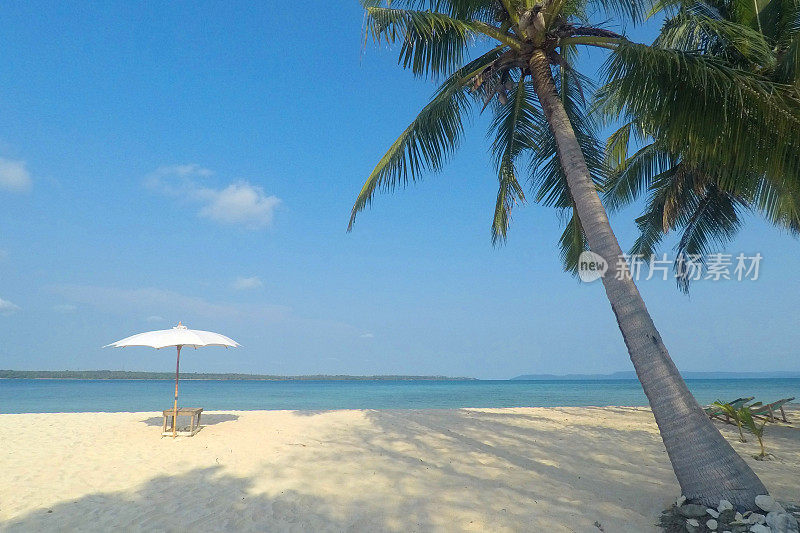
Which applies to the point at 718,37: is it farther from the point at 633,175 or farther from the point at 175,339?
the point at 175,339

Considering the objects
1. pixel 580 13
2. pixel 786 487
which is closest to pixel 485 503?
pixel 786 487

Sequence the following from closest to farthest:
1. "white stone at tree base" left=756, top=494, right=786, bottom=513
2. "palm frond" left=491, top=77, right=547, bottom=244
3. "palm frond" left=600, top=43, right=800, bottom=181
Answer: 1. "white stone at tree base" left=756, top=494, right=786, bottom=513
2. "palm frond" left=600, top=43, right=800, bottom=181
3. "palm frond" left=491, top=77, right=547, bottom=244

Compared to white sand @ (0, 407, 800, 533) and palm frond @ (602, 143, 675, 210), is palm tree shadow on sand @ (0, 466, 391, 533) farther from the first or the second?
palm frond @ (602, 143, 675, 210)

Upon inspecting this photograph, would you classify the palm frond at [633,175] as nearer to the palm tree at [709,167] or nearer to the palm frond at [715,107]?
the palm tree at [709,167]

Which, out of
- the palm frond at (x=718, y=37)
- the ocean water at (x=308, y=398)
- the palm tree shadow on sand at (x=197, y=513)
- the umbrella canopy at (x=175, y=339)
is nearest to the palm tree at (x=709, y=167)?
the palm frond at (x=718, y=37)

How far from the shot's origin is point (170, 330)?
9109 millimetres

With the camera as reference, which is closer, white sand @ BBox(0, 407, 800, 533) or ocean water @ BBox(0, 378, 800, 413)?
white sand @ BBox(0, 407, 800, 533)

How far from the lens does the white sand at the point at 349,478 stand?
13.4 ft

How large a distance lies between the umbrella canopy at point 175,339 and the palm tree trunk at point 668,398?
24.6ft

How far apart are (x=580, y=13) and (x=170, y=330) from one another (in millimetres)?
9291

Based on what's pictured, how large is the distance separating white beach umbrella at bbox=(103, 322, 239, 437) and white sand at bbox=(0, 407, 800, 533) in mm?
1703

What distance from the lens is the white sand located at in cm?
407

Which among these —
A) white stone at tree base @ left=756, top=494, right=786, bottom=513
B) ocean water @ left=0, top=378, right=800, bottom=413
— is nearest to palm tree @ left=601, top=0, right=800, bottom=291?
white stone at tree base @ left=756, top=494, right=786, bottom=513

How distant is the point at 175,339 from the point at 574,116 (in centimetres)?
831
